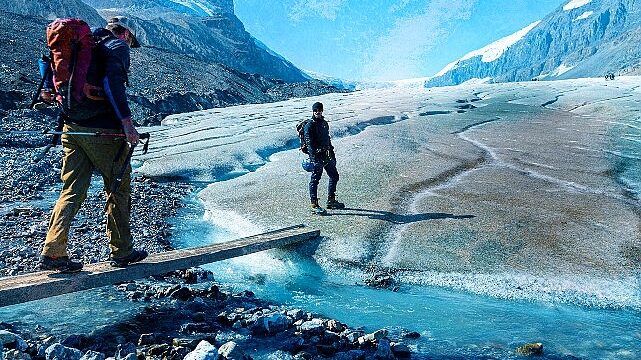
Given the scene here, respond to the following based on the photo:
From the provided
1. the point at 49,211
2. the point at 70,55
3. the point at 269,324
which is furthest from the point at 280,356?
the point at 49,211

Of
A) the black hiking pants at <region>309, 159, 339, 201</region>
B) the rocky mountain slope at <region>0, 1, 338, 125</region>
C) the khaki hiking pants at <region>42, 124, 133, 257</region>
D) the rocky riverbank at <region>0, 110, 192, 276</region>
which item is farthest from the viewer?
the rocky mountain slope at <region>0, 1, 338, 125</region>

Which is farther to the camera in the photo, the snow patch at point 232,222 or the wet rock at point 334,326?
the snow patch at point 232,222

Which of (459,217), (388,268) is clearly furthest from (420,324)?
(459,217)

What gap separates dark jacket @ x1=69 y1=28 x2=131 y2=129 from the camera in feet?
17.3

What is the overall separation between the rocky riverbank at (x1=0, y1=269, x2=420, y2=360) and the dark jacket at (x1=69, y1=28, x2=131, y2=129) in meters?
2.13

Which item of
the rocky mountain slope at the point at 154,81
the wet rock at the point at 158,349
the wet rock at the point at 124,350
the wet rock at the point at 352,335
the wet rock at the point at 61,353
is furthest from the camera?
the rocky mountain slope at the point at 154,81

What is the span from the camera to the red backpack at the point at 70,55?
16.5ft

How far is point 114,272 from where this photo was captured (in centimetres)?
586

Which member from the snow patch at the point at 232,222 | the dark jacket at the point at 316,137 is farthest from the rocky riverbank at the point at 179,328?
the dark jacket at the point at 316,137

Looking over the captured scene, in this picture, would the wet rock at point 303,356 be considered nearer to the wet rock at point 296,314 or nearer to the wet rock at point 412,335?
the wet rock at point 296,314

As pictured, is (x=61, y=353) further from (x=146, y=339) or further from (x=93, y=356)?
(x=146, y=339)

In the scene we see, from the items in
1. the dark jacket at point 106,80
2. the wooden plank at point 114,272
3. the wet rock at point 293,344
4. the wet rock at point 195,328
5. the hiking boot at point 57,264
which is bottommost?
the wet rock at point 293,344

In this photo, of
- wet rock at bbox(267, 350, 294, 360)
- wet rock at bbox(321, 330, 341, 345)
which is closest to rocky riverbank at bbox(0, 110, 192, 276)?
wet rock at bbox(267, 350, 294, 360)

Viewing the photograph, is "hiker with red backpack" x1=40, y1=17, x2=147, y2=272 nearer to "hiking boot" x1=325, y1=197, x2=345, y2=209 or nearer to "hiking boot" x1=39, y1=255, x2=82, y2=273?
"hiking boot" x1=39, y1=255, x2=82, y2=273
